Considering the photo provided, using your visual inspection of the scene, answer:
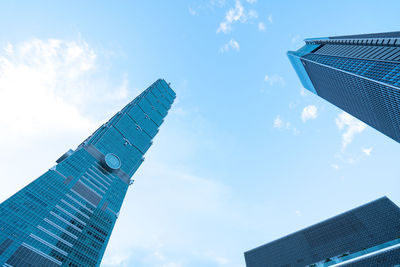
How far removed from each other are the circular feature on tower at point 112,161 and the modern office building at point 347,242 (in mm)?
89400

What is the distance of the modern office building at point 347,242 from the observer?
3585 inches

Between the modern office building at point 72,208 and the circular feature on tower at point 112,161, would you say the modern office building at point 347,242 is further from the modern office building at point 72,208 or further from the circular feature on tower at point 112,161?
the circular feature on tower at point 112,161

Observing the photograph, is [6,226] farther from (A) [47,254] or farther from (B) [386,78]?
(B) [386,78]

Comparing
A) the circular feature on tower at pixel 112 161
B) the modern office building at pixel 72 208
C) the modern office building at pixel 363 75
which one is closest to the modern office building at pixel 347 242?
the modern office building at pixel 363 75

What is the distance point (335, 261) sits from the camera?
9794 centimetres

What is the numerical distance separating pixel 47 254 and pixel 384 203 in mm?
134140

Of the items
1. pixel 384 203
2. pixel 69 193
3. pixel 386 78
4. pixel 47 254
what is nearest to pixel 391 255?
pixel 384 203

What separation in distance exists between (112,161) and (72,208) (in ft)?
135

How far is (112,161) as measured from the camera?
13688 cm

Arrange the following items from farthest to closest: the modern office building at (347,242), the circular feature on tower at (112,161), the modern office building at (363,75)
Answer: the circular feature on tower at (112,161)
the modern office building at (363,75)
the modern office building at (347,242)

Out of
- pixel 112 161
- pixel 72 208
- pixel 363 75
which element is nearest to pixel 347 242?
pixel 363 75

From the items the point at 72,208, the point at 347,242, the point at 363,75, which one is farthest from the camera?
the point at 363,75

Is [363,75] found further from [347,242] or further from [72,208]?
[72,208]

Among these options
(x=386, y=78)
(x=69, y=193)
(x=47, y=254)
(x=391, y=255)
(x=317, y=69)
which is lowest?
(x=47, y=254)
